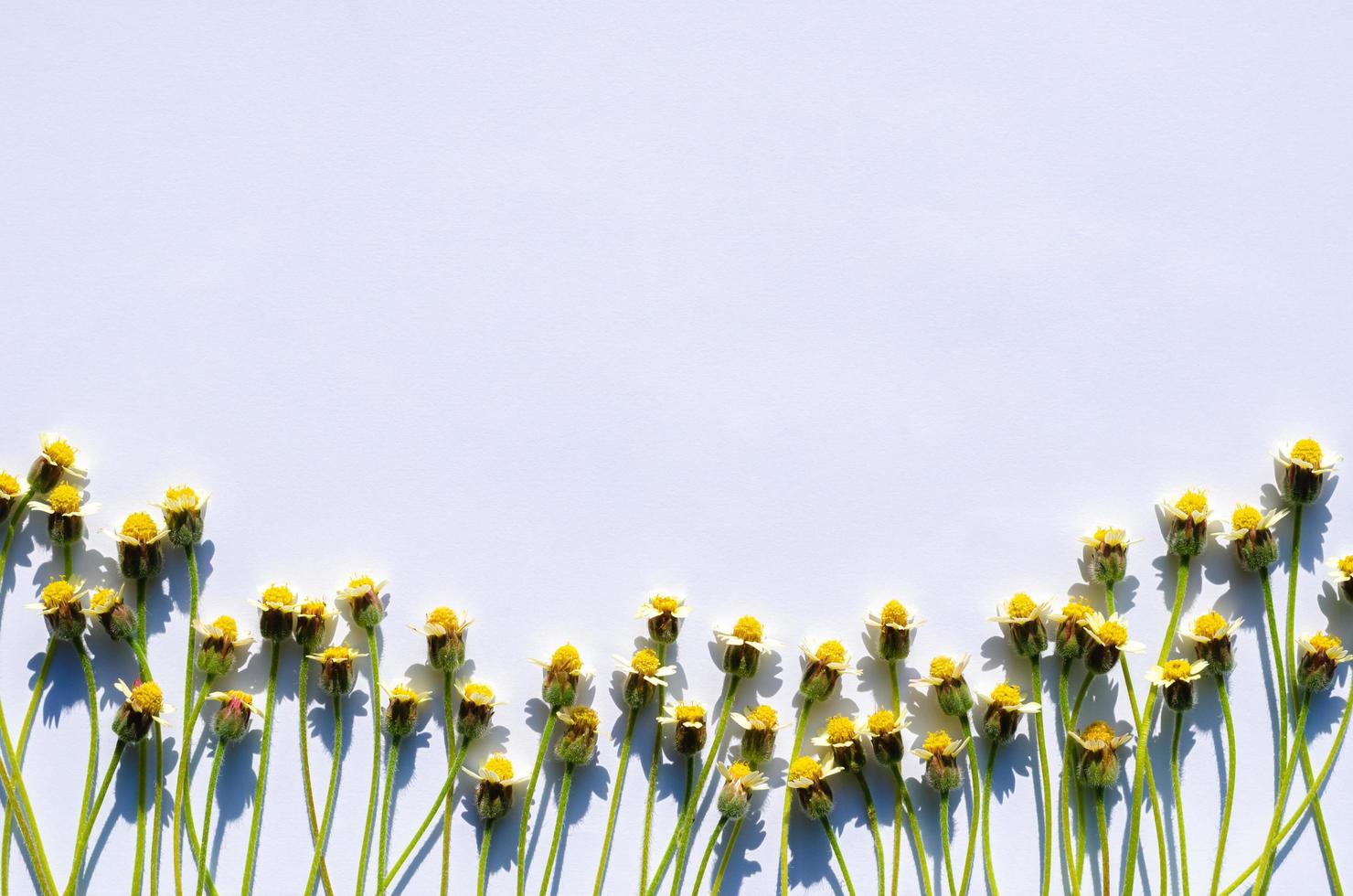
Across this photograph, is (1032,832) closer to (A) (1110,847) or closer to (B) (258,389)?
(A) (1110,847)

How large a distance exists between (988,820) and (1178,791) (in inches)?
7.8

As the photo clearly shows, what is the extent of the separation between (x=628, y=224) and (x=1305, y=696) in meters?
0.88

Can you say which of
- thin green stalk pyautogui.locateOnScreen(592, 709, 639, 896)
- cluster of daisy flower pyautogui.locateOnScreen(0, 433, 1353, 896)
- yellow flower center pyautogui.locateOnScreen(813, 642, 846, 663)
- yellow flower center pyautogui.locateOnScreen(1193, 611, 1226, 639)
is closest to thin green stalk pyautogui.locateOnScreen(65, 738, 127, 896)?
cluster of daisy flower pyautogui.locateOnScreen(0, 433, 1353, 896)

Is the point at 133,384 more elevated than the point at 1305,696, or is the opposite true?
the point at 133,384

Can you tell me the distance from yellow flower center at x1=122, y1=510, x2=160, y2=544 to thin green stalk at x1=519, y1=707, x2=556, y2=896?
1.50 feet

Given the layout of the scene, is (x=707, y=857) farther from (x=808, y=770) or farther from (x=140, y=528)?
(x=140, y=528)

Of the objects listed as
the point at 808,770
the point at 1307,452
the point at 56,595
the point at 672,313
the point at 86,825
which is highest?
the point at 672,313

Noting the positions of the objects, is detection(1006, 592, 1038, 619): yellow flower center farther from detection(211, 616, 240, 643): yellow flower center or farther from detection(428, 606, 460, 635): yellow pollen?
detection(211, 616, 240, 643): yellow flower center

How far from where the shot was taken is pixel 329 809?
121cm

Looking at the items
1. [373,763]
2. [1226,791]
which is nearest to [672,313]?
[373,763]

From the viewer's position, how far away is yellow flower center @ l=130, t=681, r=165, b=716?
1.17 meters

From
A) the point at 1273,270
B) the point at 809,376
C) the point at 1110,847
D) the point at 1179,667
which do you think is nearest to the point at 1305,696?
the point at 1179,667

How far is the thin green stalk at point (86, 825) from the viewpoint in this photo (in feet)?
3.91

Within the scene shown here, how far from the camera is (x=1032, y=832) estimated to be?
121cm
